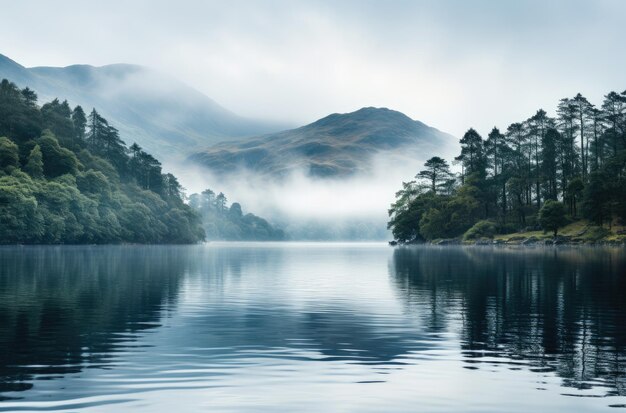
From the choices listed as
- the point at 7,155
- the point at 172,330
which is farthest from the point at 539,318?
the point at 7,155

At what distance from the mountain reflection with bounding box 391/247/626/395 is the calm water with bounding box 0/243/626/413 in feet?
0.41

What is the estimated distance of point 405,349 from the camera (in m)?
26.9

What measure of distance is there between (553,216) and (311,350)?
167081mm

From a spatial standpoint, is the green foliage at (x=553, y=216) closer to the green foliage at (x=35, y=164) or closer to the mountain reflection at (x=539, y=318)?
the mountain reflection at (x=539, y=318)

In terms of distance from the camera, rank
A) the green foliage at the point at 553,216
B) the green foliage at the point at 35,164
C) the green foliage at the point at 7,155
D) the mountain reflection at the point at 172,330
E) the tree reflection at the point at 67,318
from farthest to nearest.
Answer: the green foliage at the point at 35,164 → the green foliage at the point at 7,155 → the green foliage at the point at 553,216 → the mountain reflection at the point at 172,330 → the tree reflection at the point at 67,318

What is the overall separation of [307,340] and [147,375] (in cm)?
961

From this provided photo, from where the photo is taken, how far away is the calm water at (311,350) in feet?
60.9

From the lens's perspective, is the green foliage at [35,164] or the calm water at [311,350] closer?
the calm water at [311,350]

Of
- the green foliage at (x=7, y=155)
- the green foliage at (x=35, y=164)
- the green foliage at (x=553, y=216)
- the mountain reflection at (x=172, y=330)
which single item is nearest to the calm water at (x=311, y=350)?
the mountain reflection at (x=172, y=330)

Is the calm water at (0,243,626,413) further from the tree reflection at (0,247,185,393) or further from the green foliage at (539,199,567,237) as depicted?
the green foliage at (539,199,567,237)

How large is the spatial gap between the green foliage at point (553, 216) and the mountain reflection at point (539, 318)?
118 m

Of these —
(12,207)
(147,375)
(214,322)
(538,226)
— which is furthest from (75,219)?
(147,375)

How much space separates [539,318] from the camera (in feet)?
118

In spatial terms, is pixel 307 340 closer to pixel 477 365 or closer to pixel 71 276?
pixel 477 365
